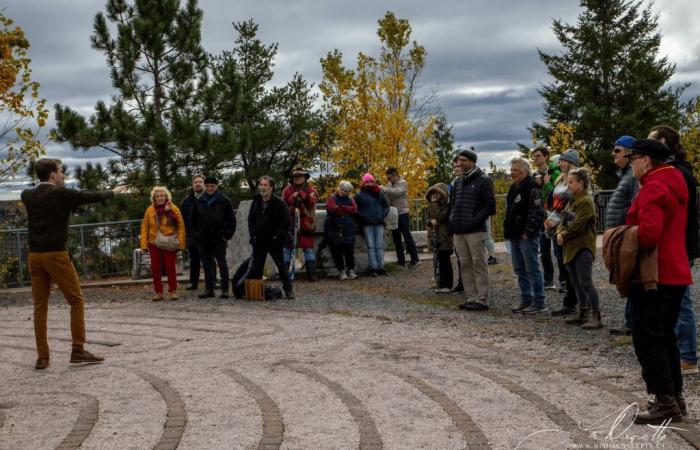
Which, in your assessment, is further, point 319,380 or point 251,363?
point 251,363

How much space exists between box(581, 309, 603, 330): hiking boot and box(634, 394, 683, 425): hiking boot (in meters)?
3.59

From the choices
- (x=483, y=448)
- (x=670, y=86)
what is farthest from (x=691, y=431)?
(x=670, y=86)

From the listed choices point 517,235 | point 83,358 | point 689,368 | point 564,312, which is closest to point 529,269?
point 517,235

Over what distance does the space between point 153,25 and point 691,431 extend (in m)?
26.0

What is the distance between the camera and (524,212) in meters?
9.74

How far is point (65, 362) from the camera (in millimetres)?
7648

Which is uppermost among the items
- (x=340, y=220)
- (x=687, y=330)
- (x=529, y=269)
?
(x=340, y=220)

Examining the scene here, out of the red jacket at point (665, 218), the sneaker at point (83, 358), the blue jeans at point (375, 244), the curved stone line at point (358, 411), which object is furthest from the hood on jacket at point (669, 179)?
the blue jeans at point (375, 244)

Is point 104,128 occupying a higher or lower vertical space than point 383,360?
higher

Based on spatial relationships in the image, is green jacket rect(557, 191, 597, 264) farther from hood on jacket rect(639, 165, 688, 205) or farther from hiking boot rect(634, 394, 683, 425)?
hiking boot rect(634, 394, 683, 425)

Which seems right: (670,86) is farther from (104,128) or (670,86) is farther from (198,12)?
(104,128)

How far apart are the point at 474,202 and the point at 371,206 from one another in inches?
196

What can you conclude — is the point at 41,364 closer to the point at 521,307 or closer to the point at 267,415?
the point at 267,415

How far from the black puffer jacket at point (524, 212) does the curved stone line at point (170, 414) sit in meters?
4.84
